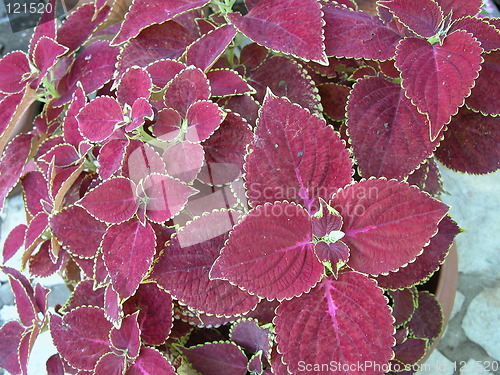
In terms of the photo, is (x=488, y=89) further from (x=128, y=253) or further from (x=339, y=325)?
(x=128, y=253)

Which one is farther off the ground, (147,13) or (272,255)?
(147,13)

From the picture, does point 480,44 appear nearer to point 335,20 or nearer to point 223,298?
point 335,20

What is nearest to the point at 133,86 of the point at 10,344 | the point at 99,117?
the point at 99,117

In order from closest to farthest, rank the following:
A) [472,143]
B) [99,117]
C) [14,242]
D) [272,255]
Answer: [272,255] → [99,117] → [472,143] → [14,242]

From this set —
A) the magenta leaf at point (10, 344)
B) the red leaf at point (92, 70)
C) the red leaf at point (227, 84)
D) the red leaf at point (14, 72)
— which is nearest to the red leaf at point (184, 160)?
the red leaf at point (227, 84)

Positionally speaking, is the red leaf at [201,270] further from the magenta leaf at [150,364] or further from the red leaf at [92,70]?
the red leaf at [92,70]
